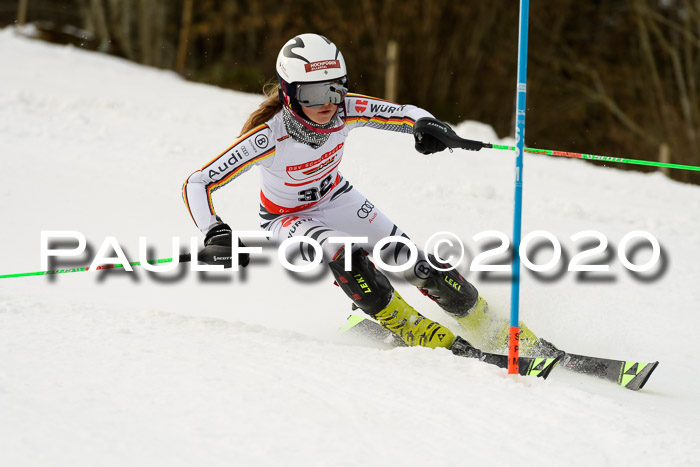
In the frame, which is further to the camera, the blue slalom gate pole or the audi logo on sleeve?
the audi logo on sleeve

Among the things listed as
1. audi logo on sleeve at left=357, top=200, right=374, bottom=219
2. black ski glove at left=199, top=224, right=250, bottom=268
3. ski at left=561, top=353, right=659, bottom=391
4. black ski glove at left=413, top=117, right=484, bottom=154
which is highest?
black ski glove at left=413, top=117, right=484, bottom=154

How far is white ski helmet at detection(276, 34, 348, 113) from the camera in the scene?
382 cm

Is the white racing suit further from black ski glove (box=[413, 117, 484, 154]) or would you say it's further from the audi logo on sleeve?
black ski glove (box=[413, 117, 484, 154])

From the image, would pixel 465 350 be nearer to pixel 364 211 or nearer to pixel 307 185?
pixel 364 211

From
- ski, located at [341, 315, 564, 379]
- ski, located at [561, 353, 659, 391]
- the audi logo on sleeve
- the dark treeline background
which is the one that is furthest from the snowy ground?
the dark treeline background

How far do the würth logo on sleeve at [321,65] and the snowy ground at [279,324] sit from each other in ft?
4.32

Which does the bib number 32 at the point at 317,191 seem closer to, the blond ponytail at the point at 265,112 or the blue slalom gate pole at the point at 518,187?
the blond ponytail at the point at 265,112

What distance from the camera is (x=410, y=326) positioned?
4008 mm

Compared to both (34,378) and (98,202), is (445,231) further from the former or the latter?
(34,378)

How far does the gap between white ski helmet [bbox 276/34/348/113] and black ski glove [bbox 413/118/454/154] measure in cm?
43

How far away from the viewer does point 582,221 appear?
7031mm

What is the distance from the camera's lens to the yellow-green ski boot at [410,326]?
12.9 ft

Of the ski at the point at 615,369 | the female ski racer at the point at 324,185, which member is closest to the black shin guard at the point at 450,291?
the female ski racer at the point at 324,185

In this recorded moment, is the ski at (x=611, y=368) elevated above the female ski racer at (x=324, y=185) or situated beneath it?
situated beneath
